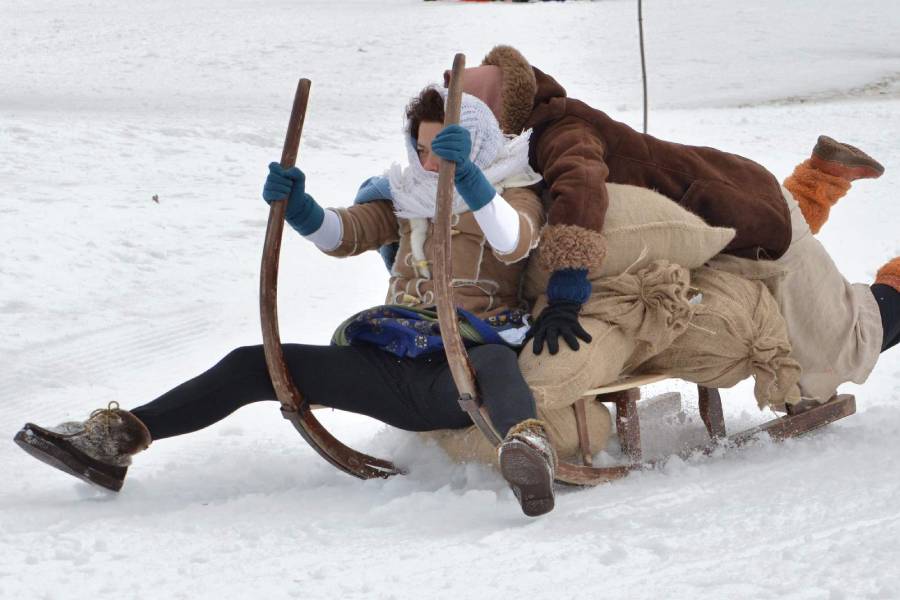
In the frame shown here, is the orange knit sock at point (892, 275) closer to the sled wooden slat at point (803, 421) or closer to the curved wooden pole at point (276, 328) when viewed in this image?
the sled wooden slat at point (803, 421)

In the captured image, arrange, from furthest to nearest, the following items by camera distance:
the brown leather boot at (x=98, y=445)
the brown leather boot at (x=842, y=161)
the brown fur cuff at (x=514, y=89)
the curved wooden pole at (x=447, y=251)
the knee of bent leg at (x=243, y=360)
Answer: the brown leather boot at (x=842, y=161), the brown fur cuff at (x=514, y=89), the knee of bent leg at (x=243, y=360), the brown leather boot at (x=98, y=445), the curved wooden pole at (x=447, y=251)

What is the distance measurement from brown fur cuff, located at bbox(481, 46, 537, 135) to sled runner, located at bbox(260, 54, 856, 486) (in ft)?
1.88

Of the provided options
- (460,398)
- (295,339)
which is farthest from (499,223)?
(295,339)

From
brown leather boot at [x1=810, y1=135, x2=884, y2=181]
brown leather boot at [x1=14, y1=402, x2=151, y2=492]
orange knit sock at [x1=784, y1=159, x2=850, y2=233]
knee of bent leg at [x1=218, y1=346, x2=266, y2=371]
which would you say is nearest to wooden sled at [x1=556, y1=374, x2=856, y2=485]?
orange knit sock at [x1=784, y1=159, x2=850, y2=233]

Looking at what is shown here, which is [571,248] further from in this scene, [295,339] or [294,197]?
[295,339]

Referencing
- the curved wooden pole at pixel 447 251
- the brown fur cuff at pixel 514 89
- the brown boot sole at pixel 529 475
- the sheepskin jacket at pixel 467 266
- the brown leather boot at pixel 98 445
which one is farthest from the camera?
the brown fur cuff at pixel 514 89

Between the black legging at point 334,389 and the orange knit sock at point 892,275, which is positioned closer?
the black legging at point 334,389

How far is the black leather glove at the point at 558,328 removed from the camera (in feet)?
10.6

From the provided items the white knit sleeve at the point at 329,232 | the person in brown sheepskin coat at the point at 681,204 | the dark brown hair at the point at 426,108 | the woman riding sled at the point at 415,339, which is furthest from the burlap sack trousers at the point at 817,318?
the white knit sleeve at the point at 329,232

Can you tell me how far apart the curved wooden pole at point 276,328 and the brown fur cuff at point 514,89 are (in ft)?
2.02

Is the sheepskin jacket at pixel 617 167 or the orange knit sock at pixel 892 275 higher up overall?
the sheepskin jacket at pixel 617 167

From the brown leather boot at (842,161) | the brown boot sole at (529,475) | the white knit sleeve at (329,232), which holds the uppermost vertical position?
the brown leather boot at (842,161)

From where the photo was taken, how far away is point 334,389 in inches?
131

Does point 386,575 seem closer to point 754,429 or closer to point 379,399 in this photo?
point 379,399
